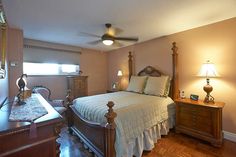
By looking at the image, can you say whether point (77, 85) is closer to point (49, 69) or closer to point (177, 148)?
point (49, 69)

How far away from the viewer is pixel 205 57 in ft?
9.01

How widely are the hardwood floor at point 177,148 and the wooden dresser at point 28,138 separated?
135cm

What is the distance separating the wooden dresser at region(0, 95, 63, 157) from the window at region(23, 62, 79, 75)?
3.10m

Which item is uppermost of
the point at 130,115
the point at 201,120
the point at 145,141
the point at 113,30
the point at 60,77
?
the point at 113,30

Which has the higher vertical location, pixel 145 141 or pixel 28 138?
pixel 28 138

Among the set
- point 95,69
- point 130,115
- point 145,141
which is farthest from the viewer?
point 95,69

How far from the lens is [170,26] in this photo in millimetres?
2779

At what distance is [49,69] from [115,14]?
9.35 ft

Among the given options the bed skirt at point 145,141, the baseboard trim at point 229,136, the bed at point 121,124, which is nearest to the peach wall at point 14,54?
the bed at point 121,124

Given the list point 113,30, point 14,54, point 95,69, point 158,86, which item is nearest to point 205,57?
point 158,86

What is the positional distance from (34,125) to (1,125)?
208 mm

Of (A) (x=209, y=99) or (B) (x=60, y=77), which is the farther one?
(B) (x=60, y=77)

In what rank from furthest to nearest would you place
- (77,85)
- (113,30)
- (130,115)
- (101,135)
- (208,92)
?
(77,85), (113,30), (208,92), (130,115), (101,135)

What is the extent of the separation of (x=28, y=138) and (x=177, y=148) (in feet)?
7.35
